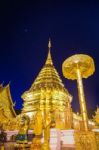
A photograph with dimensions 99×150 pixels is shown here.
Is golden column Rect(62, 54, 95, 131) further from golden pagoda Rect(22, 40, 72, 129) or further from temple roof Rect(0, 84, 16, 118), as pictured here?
temple roof Rect(0, 84, 16, 118)

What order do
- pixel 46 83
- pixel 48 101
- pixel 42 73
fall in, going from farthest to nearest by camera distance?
1. pixel 42 73
2. pixel 46 83
3. pixel 48 101

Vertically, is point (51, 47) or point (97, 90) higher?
point (51, 47)

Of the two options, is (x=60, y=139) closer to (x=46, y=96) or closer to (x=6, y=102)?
(x=46, y=96)

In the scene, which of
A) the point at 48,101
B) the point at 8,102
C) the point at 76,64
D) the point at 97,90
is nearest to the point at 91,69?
the point at 76,64

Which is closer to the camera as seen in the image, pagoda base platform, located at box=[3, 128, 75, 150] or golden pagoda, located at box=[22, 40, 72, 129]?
pagoda base platform, located at box=[3, 128, 75, 150]

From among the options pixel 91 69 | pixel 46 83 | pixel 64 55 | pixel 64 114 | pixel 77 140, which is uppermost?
Result: pixel 64 55

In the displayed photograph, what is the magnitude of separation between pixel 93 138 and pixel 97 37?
21198 mm

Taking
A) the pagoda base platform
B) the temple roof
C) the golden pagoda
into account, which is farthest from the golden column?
the temple roof

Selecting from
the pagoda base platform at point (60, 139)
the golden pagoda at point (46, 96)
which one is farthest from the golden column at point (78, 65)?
the golden pagoda at point (46, 96)

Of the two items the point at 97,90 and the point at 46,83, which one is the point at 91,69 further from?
the point at 97,90

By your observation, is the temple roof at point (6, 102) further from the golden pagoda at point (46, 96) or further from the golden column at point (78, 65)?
the golden column at point (78, 65)

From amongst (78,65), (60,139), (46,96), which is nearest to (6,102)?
(46,96)

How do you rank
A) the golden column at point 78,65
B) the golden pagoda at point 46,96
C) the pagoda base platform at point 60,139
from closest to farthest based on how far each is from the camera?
the pagoda base platform at point 60,139, the golden column at point 78,65, the golden pagoda at point 46,96

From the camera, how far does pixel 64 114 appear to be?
13.7 metres
